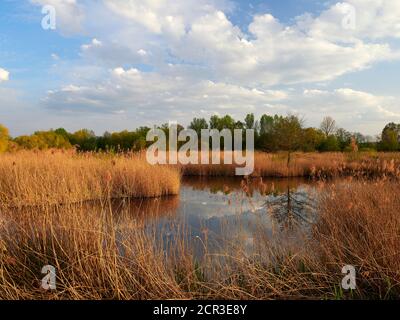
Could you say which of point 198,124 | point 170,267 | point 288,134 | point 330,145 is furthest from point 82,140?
point 170,267

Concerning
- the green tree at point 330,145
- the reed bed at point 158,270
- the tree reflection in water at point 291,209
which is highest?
the green tree at point 330,145

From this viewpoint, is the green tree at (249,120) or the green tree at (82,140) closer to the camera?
the green tree at (82,140)

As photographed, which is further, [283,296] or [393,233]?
[393,233]

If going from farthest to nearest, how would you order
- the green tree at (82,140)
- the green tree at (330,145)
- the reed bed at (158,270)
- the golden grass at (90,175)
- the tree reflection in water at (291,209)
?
the green tree at (82,140) → the green tree at (330,145) → the golden grass at (90,175) → the tree reflection in water at (291,209) → the reed bed at (158,270)

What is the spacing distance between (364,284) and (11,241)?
3695mm

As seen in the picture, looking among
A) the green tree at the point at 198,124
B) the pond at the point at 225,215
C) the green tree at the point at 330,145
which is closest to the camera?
the pond at the point at 225,215

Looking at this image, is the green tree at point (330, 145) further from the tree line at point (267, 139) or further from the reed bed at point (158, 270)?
the reed bed at point (158, 270)

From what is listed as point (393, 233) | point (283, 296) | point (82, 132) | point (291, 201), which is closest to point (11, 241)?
point (283, 296)

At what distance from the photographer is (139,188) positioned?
9.16 m

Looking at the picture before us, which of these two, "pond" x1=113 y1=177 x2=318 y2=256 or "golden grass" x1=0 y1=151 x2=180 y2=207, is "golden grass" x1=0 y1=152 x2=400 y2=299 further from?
"golden grass" x1=0 y1=151 x2=180 y2=207

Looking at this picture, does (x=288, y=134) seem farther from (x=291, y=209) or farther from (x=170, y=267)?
(x=170, y=267)

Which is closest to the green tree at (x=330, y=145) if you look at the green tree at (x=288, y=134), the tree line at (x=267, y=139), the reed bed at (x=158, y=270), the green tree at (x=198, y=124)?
the tree line at (x=267, y=139)
